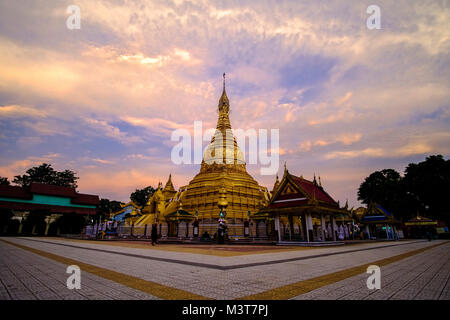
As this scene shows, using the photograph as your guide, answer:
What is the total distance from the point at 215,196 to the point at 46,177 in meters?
57.3

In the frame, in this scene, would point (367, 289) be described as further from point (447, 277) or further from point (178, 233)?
point (178, 233)

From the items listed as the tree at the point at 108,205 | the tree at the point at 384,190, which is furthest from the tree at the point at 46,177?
the tree at the point at 384,190


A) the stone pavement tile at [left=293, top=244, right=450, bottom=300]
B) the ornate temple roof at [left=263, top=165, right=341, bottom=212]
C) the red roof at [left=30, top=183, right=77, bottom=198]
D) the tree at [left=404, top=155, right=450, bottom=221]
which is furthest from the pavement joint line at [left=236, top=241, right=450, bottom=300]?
the red roof at [left=30, top=183, right=77, bottom=198]

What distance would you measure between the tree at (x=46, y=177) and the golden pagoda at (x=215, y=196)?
39.8m

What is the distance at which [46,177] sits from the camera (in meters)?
64.4

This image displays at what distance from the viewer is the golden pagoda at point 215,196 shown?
30922 mm

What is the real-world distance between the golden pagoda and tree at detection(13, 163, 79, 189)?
39.8 m

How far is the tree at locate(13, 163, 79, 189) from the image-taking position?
62594mm

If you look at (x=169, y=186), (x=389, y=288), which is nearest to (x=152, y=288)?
(x=389, y=288)

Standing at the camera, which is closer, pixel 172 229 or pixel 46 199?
pixel 172 229

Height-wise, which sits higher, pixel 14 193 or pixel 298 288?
pixel 14 193

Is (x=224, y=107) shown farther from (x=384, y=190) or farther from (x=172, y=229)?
(x=384, y=190)

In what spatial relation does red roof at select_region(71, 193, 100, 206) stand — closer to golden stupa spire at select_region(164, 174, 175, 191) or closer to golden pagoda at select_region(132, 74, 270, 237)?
golden pagoda at select_region(132, 74, 270, 237)
